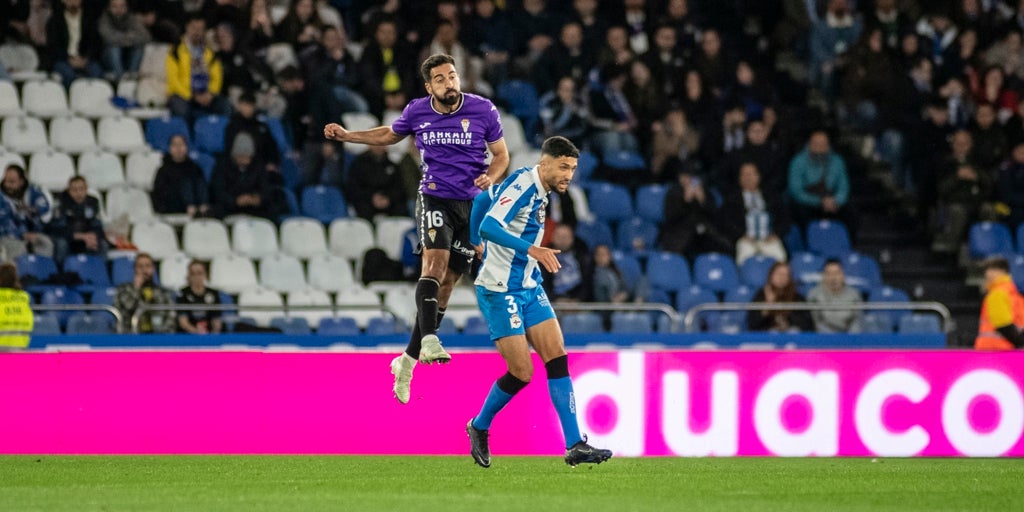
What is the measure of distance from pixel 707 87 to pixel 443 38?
11.1 ft

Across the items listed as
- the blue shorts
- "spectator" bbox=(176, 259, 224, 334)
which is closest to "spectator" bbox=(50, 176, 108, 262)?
"spectator" bbox=(176, 259, 224, 334)

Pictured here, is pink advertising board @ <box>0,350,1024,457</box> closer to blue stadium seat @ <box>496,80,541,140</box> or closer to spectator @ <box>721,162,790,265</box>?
→ spectator @ <box>721,162,790,265</box>

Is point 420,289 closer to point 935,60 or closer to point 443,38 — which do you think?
point 443,38

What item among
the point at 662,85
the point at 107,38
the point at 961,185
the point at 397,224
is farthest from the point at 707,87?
the point at 107,38

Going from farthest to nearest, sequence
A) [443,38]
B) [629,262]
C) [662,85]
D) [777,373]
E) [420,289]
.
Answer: [662,85] → [443,38] → [629,262] → [777,373] → [420,289]

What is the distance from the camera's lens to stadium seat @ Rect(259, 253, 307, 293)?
1662 centimetres

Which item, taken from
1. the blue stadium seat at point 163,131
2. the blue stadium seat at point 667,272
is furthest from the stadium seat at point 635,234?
the blue stadium seat at point 163,131

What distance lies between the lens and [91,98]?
1788 centimetres

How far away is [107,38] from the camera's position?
18.2 meters

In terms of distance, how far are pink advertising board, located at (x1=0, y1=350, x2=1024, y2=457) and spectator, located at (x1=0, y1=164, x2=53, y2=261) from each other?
3.65m

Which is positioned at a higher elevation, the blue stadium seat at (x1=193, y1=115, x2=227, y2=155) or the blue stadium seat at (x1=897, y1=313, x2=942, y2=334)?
the blue stadium seat at (x1=193, y1=115, x2=227, y2=155)

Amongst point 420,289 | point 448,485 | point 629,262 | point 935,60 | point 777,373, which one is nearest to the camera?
point 448,485

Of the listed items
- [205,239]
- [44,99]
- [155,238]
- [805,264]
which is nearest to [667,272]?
[805,264]

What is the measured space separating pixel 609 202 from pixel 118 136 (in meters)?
5.55
